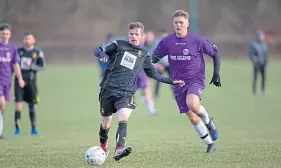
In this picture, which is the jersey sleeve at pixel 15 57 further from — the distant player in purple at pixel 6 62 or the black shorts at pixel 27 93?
the black shorts at pixel 27 93

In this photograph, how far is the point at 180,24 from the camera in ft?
33.3

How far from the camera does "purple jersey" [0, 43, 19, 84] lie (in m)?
13.0

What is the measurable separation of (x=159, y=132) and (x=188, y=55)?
4761 mm

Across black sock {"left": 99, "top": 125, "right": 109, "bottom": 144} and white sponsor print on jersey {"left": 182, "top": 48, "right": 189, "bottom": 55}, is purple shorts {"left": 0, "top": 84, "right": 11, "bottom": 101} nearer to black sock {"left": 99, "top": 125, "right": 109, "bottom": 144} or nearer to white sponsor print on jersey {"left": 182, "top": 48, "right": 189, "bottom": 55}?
black sock {"left": 99, "top": 125, "right": 109, "bottom": 144}

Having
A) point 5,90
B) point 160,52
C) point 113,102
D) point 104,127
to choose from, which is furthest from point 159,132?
point 113,102

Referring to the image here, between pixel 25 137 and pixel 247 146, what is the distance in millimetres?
5078

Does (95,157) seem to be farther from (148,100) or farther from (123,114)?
(148,100)

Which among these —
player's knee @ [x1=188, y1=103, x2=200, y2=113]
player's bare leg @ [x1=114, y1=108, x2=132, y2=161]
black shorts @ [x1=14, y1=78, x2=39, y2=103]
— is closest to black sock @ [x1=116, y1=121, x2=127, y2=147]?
player's bare leg @ [x1=114, y1=108, x2=132, y2=161]

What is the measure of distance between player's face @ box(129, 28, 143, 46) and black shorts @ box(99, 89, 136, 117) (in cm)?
77

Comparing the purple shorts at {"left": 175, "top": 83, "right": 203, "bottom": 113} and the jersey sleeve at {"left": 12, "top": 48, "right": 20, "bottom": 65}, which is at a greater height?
the jersey sleeve at {"left": 12, "top": 48, "right": 20, "bottom": 65}

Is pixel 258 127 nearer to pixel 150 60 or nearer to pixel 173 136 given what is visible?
pixel 173 136

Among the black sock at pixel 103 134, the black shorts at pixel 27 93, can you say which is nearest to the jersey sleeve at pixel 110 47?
the black sock at pixel 103 134

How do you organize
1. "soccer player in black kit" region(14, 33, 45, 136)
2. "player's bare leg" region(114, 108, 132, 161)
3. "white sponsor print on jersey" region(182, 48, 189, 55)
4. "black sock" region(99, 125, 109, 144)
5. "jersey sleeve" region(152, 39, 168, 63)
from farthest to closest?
"soccer player in black kit" region(14, 33, 45, 136)
"jersey sleeve" region(152, 39, 168, 63)
"white sponsor print on jersey" region(182, 48, 189, 55)
"black sock" region(99, 125, 109, 144)
"player's bare leg" region(114, 108, 132, 161)

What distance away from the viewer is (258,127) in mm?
15734
